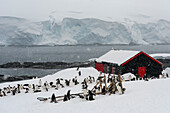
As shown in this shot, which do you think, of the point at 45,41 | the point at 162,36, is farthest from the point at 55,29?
the point at 162,36

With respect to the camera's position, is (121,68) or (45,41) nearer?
(121,68)

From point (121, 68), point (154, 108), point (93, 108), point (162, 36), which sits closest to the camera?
point (154, 108)

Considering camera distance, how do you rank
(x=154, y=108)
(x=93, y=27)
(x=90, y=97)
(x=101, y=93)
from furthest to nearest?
(x=93, y=27) < (x=101, y=93) < (x=90, y=97) < (x=154, y=108)

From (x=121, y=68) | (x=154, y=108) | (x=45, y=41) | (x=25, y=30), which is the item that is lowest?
(x=154, y=108)

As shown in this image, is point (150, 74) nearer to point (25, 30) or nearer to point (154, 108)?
point (154, 108)

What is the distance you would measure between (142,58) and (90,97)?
45.3ft

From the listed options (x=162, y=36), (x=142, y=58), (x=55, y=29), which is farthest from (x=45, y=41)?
(x=142, y=58)

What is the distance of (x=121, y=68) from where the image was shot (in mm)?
24062

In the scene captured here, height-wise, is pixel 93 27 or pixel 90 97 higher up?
pixel 93 27

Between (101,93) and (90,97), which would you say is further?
(101,93)

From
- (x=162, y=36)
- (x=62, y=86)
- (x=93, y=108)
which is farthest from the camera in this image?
(x=162, y=36)

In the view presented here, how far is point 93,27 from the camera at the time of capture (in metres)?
161

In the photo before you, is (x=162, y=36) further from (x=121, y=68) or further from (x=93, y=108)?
(x=93, y=108)

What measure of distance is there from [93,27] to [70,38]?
22.1 meters
